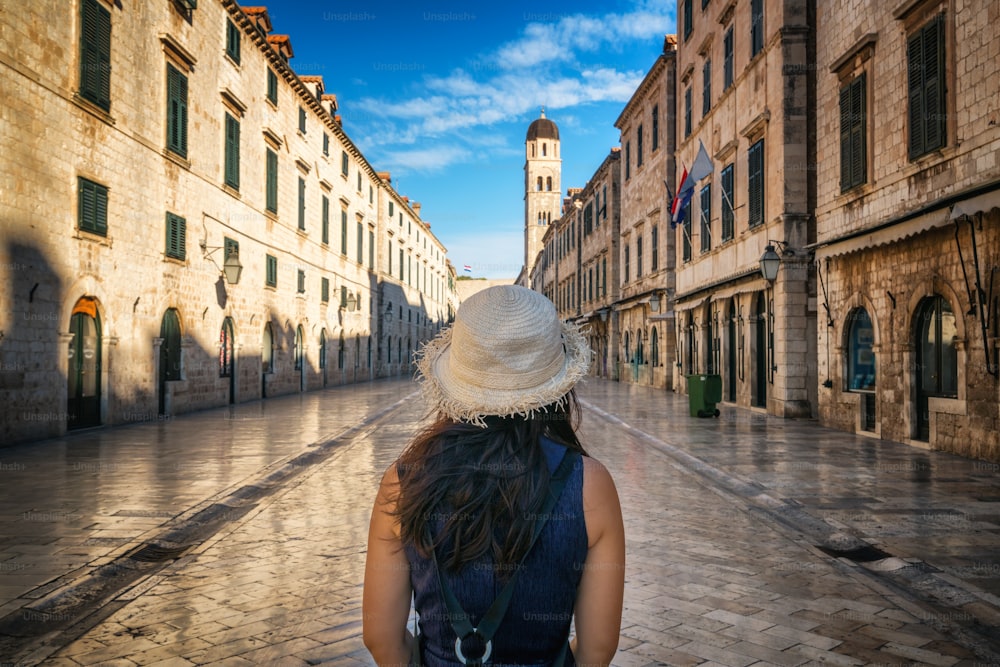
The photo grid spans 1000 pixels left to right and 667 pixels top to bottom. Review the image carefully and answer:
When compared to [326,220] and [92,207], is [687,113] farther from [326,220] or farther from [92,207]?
[92,207]

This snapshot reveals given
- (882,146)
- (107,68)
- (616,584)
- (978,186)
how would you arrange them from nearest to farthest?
1. (616,584)
2. (978,186)
3. (882,146)
4. (107,68)

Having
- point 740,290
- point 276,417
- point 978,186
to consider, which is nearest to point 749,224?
point 740,290

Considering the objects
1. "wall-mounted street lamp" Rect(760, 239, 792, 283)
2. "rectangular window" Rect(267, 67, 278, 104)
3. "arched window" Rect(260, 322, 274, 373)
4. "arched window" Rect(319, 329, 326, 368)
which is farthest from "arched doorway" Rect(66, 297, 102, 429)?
"arched window" Rect(319, 329, 326, 368)

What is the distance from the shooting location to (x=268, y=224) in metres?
24.7

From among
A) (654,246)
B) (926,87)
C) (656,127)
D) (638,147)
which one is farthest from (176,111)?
(638,147)

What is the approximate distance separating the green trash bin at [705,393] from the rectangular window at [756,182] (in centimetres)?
432

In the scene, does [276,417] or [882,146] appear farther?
[276,417]

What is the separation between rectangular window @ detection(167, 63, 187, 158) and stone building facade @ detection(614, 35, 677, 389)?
15.2m

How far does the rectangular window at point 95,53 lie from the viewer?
13.4m

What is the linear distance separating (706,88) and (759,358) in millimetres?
9194

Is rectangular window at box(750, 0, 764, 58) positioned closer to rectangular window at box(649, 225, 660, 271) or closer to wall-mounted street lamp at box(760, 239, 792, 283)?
wall-mounted street lamp at box(760, 239, 792, 283)

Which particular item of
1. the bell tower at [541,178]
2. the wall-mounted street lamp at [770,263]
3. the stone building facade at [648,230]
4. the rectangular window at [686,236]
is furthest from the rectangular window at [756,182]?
the bell tower at [541,178]

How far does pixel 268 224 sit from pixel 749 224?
1520 cm

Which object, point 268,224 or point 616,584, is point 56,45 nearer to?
point 268,224
